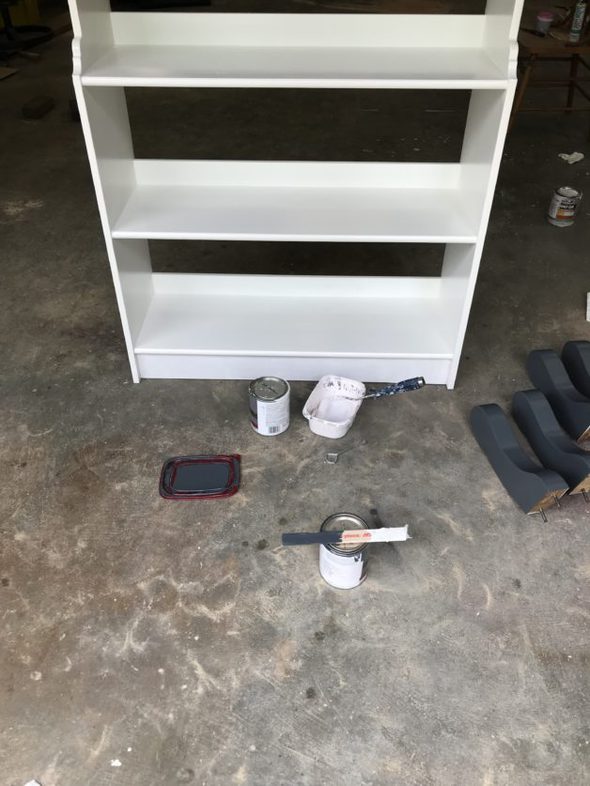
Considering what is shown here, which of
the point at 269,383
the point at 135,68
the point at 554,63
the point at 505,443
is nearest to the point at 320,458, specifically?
the point at 269,383

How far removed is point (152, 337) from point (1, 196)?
1.96 meters

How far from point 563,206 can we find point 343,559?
250cm

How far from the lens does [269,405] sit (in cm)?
203

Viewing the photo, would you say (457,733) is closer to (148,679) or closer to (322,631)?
(322,631)

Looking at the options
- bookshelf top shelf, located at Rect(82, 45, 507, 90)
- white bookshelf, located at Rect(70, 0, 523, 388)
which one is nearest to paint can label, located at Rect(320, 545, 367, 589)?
white bookshelf, located at Rect(70, 0, 523, 388)

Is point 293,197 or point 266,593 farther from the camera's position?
point 293,197

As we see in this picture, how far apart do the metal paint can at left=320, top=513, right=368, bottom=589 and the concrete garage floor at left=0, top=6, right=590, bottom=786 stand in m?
0.04

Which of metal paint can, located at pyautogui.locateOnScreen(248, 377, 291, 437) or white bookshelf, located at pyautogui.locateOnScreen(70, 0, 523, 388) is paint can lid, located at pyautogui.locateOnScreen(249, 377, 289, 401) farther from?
white bookshelf, located at pyautogui.locateOnScreen(70, 0, 523, 388)

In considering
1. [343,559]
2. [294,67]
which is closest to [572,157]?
[294,67]

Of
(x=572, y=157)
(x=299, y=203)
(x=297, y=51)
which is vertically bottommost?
(x=572, y=157)

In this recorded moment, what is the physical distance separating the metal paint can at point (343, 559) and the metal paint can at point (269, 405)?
44 centimetres

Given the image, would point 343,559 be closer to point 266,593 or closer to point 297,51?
point 266,593

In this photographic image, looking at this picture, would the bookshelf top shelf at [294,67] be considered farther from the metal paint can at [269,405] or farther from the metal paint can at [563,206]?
the metal paint can at [563,206]

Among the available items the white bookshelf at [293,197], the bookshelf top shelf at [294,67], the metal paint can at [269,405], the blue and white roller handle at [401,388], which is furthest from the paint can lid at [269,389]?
the bookshelf top shelf at [294,67]
